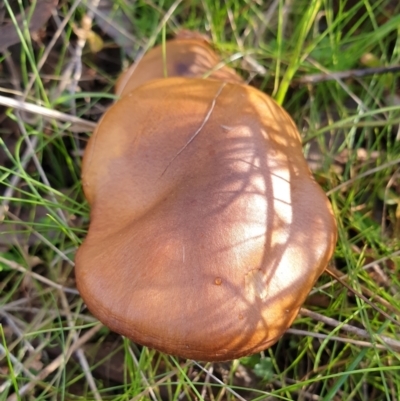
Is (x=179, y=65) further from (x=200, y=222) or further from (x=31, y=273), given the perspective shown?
(x=31, y=273)

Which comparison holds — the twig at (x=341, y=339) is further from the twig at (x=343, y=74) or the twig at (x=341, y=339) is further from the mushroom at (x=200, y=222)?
the twig at (x=343, y=74)

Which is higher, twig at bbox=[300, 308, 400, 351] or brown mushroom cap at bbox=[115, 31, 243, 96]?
brown mushroom cap at bbox=[115, 31, 243, 96]

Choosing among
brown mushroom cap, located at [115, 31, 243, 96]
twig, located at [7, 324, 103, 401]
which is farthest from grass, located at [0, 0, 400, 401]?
brown mushroom cap, located at [115, 31, 243, 96]

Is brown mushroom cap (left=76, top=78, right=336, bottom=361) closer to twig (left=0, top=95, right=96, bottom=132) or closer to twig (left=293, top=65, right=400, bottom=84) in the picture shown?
twig (left=0, top=95, right=96, bottom=132)

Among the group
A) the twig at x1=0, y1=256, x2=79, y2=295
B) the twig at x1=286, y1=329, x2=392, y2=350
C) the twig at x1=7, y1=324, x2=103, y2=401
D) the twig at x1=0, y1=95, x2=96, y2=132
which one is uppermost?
the twig at x1=0, y1=95, x2=96, y2=132

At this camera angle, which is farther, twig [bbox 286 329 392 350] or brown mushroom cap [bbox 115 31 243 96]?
brown mushroom cap [bbox 115 31 243 96]

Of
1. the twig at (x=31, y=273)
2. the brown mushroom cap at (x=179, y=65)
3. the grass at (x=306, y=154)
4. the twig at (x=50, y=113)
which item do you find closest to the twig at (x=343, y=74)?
the grass at (x=306, y=154)

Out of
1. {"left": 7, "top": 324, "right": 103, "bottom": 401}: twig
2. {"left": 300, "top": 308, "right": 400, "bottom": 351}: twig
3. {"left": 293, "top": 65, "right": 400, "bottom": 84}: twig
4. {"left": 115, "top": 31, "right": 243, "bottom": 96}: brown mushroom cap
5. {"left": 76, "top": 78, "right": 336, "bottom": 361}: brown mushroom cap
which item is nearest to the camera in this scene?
→ {"left": 76, "top": 78, "right": 336, "bottom": 361}: brown mushroom cap

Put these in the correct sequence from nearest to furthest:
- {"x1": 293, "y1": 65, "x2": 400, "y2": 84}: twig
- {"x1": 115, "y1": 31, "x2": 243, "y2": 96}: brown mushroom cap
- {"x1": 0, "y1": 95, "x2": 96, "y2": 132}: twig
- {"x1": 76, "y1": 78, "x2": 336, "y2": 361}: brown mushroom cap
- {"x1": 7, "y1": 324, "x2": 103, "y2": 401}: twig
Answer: {"x1": 76, "y1": 78, "x2": 336, "y2": 361}: brown mushroom cap → {"x1": 7, "y1": 324, "x2": 103, "y2": 401}: twig → {"x1": 0, "y1": 95, "x2": 96, "y2": 132}: twig → {"x1": 115, "y1": 31, "x2": 243, "y2": 96}: brown mushroom cap → {"x1": 293, "y1": 65, "x2": 400, "y2": 84}: twig
